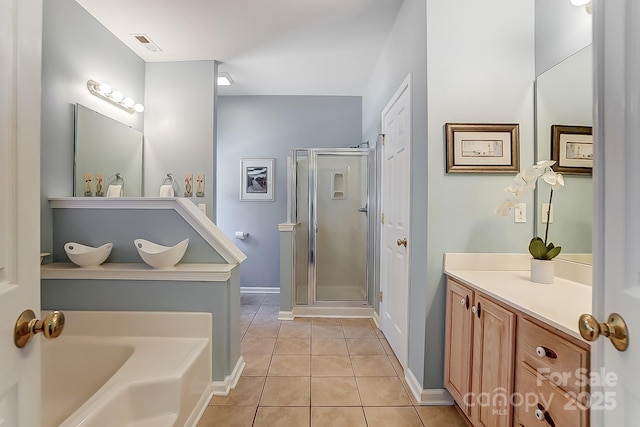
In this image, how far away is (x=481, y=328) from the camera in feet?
4.83

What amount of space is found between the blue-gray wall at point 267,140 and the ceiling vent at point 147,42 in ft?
4.50

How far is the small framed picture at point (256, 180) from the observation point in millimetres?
4262

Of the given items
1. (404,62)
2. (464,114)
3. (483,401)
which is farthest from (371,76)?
(483,401)

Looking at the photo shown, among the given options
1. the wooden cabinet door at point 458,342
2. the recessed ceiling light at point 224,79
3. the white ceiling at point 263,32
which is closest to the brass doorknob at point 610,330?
the wooden cabinet door at point 458,342

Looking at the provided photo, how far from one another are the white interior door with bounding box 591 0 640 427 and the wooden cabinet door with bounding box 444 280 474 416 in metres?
0.91

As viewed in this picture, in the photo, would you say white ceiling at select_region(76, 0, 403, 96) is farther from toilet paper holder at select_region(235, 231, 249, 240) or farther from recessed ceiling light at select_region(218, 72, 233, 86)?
toilet paper holder at select_region(235, 231, 249, 240)

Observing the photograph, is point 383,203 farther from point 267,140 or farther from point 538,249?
point 267,140

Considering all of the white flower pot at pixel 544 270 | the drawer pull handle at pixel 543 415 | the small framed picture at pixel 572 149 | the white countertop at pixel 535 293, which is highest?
the small framed picture at pixel 572 149

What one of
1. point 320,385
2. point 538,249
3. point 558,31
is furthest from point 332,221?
point 558,31

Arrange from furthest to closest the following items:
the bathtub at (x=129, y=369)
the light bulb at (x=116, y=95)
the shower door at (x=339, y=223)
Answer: the shower door at (x=339, y=223) → the light bulb at (x=116, y=95) → the bathtub at (x=129, y=369)

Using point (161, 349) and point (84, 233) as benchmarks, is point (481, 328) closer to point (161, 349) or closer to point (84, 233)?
point (161, 349)

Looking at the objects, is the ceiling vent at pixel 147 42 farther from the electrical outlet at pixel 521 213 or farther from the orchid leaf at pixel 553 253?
the orchid leaf at pixel 553 253

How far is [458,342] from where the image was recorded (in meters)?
1.67

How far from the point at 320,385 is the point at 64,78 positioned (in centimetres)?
283
